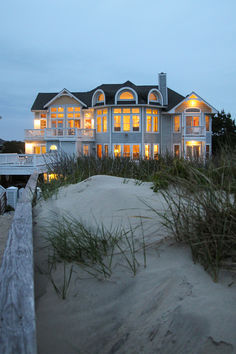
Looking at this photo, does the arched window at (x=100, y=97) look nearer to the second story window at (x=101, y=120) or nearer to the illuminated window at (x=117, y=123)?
the second story window at (x=101, y=120)

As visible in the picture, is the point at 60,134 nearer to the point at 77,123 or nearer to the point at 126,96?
the point at 77,123

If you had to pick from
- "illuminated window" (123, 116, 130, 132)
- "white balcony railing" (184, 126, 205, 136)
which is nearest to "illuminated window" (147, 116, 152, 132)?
"illuminated window" (123, 116, 130, 132)

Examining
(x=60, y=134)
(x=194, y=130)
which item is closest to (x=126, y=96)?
(x=194, y=130)

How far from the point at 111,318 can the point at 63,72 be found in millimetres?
197400

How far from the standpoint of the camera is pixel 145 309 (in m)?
2.21

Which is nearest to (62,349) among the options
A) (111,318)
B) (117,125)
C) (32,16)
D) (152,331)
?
(111,318)

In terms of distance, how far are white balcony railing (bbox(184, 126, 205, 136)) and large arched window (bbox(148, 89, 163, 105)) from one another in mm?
3377

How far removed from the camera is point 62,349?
2084 millimetres

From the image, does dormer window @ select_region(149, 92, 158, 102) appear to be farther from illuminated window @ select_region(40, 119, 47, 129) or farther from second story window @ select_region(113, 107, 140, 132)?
illuminated window @ select_region(40, 119, 47, 129)

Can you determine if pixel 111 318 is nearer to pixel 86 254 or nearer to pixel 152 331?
pixel 152 331

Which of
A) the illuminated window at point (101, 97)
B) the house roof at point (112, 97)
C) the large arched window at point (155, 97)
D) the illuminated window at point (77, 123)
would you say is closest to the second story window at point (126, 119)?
the house roof at point (112, 97)

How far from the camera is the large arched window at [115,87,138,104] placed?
1048 inches

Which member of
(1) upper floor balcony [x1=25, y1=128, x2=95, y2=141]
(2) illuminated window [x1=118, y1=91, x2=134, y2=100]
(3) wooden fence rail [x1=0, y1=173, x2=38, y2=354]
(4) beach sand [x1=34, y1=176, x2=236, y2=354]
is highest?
(2) illuminated window [x1=118, y1=91, x2=134, y2=100]

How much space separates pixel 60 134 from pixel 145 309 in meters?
27.9
